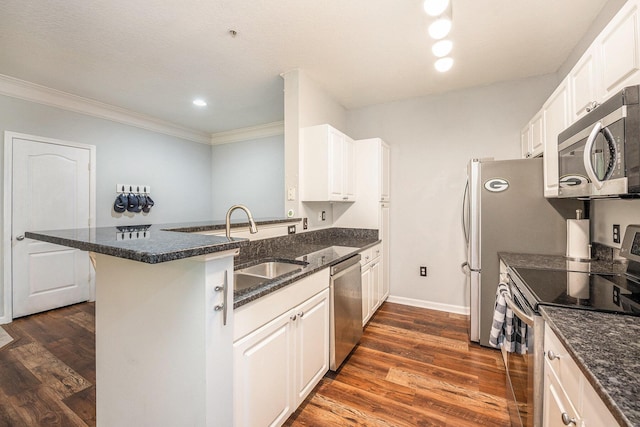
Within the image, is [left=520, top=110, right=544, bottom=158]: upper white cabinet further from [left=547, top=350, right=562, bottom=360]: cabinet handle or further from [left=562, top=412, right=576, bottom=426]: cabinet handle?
[left=562, top=412, right=576, bottom=426]: cabinet handle

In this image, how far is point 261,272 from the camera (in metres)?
2.07

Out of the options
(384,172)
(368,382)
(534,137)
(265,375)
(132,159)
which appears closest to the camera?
(265,375)

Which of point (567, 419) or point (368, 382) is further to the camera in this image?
point (368, 382)

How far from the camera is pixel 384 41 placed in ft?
7.58

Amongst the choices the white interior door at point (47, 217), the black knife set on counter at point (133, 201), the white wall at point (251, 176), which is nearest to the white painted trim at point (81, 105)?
the white interior door at point (47, 217)

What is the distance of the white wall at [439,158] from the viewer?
3.02 metres

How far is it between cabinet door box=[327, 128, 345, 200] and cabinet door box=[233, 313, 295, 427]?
160cm

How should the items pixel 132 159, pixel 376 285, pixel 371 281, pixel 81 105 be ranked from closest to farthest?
pixel 371 281 < pixel 376 285 < pixel 81 105 < pixel 132 159

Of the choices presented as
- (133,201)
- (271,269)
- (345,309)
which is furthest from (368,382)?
(133,201)

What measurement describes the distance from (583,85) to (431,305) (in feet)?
8.57

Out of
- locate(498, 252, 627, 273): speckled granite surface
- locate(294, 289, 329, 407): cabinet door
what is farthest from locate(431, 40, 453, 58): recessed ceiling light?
locate(294, 289, 329, 407): cabinet door

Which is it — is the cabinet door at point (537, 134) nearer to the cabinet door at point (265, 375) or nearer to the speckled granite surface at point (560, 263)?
the speckled granite surface at point (560, 263)

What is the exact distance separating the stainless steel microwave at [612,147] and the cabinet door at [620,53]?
0.52 feet

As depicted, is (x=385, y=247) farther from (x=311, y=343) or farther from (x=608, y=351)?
(x=608, y=351)
